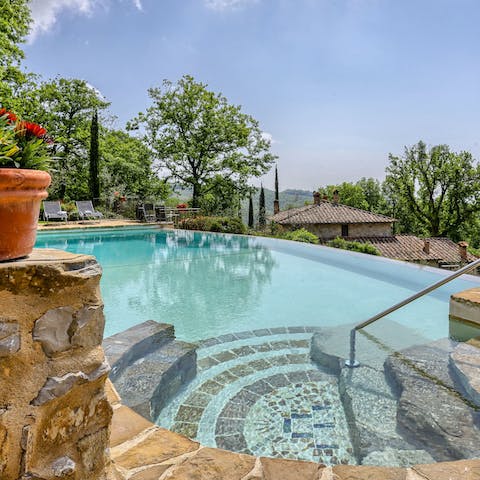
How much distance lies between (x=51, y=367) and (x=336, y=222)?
25455 millimetres

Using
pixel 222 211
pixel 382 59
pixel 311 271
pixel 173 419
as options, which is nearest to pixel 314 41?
pixel 382 59

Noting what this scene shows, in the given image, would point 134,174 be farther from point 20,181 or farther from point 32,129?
point 20,181

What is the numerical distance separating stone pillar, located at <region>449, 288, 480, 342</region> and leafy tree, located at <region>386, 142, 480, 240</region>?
3092cm

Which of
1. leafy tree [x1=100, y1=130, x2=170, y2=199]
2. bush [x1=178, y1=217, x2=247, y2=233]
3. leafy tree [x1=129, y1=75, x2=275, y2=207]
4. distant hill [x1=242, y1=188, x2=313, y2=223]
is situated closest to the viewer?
bush [x1=178, y1=217, x2=247, y2=233]

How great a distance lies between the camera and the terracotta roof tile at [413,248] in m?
24.8

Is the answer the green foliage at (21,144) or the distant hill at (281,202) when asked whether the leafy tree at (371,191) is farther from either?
the green foliage at (21,144)

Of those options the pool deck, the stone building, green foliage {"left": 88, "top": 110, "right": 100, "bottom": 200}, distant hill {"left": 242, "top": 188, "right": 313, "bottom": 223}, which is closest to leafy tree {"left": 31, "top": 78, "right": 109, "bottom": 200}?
green foliage {"left": 88, "top": 110, "right": 100, "bottom": 200}

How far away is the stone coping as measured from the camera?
4.98 feet

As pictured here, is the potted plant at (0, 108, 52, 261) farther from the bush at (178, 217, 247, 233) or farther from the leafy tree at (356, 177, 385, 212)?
the leafy tree at (356, 177, 385, 212)

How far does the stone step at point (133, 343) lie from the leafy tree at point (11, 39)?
1512cm

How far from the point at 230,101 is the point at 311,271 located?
17.9 meters

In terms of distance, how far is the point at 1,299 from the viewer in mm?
998

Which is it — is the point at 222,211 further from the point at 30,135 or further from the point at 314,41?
the point at 30,135

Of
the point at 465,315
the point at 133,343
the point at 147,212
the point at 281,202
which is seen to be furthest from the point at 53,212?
the point at 281,202
